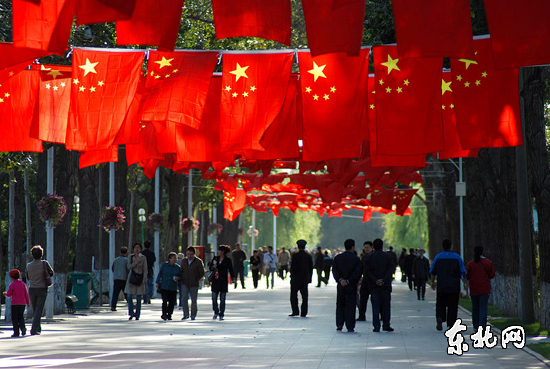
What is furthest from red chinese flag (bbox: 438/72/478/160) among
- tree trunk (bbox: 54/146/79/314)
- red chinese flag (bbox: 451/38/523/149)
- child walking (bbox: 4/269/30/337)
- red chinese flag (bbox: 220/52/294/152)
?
tree trunk (bbox: 54/146/79/314)

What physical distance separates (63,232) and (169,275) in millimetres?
3773

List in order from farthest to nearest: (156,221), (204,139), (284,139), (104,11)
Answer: (156,221)
(204,139)
(284,139)
(104,11)

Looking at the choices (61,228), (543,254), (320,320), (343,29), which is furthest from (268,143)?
(61,228)

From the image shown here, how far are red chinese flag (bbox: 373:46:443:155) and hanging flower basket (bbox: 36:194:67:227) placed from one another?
1095 centimetres

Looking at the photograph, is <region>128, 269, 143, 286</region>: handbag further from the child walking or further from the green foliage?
the green foliage

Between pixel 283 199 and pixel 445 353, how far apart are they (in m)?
29.4

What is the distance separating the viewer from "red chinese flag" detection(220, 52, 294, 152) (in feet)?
51.2

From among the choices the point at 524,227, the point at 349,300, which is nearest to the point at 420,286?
the point at 524,227

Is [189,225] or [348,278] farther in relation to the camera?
[189,225]

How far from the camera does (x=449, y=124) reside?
16.5 meters

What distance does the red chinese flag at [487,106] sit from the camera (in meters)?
14.9

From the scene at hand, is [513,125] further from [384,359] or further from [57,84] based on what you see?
[57,84]

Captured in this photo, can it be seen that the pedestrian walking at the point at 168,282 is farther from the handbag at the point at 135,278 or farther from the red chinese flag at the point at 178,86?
the red chinese flag at the point at 178,86

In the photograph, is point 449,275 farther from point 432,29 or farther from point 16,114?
point 16,114
